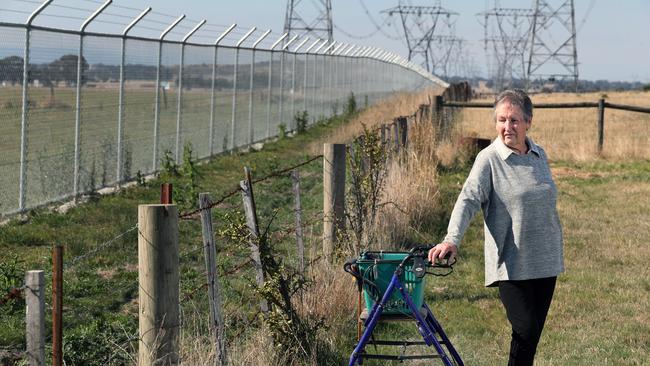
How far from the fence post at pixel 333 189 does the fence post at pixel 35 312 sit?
4791 millimetres

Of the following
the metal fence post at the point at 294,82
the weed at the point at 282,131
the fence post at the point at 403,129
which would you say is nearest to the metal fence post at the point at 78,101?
the fence post at the point at 403,129

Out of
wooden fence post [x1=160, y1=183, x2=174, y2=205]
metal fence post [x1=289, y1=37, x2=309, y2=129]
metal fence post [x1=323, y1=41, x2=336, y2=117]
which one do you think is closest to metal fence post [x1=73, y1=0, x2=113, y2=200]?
wooden fence post [x1=160, y1=183, x2=174, y2=205]

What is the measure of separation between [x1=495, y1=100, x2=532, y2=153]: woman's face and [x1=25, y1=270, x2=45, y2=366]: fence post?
2417 millimetres

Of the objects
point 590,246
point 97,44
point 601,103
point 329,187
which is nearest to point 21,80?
point 97,44

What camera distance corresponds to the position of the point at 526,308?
18.4 ft

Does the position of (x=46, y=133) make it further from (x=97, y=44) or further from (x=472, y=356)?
(x=472, y=356)

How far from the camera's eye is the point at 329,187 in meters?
8.99

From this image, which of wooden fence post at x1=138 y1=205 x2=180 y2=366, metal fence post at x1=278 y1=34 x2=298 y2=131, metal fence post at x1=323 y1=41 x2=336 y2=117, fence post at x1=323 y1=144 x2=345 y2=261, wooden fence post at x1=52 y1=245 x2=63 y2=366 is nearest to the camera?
wooden fence post at x1=52 y1=245 x2=63 y2=366

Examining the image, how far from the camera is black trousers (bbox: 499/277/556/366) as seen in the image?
18.4 ft

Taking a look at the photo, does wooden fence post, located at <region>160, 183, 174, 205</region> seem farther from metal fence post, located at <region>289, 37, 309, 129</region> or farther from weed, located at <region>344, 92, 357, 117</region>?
weed, located at <region>344, 92, 357, 117</region>

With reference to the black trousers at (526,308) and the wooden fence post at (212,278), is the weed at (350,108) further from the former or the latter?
the black trousers at (526,308)

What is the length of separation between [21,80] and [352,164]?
4390 millimetres

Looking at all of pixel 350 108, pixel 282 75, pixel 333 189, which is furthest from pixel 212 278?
pixel 350 108

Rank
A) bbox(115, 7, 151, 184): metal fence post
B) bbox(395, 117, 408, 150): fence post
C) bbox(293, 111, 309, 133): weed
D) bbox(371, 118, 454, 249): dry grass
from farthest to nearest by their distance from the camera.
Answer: bbox(293, 111, 309, 133): weed
bbox(115, 7, 151, 184): metal fence post
bbox(395, 117, 408, 150): fence post
bbox(371, 118, 454, 249): dry grass
